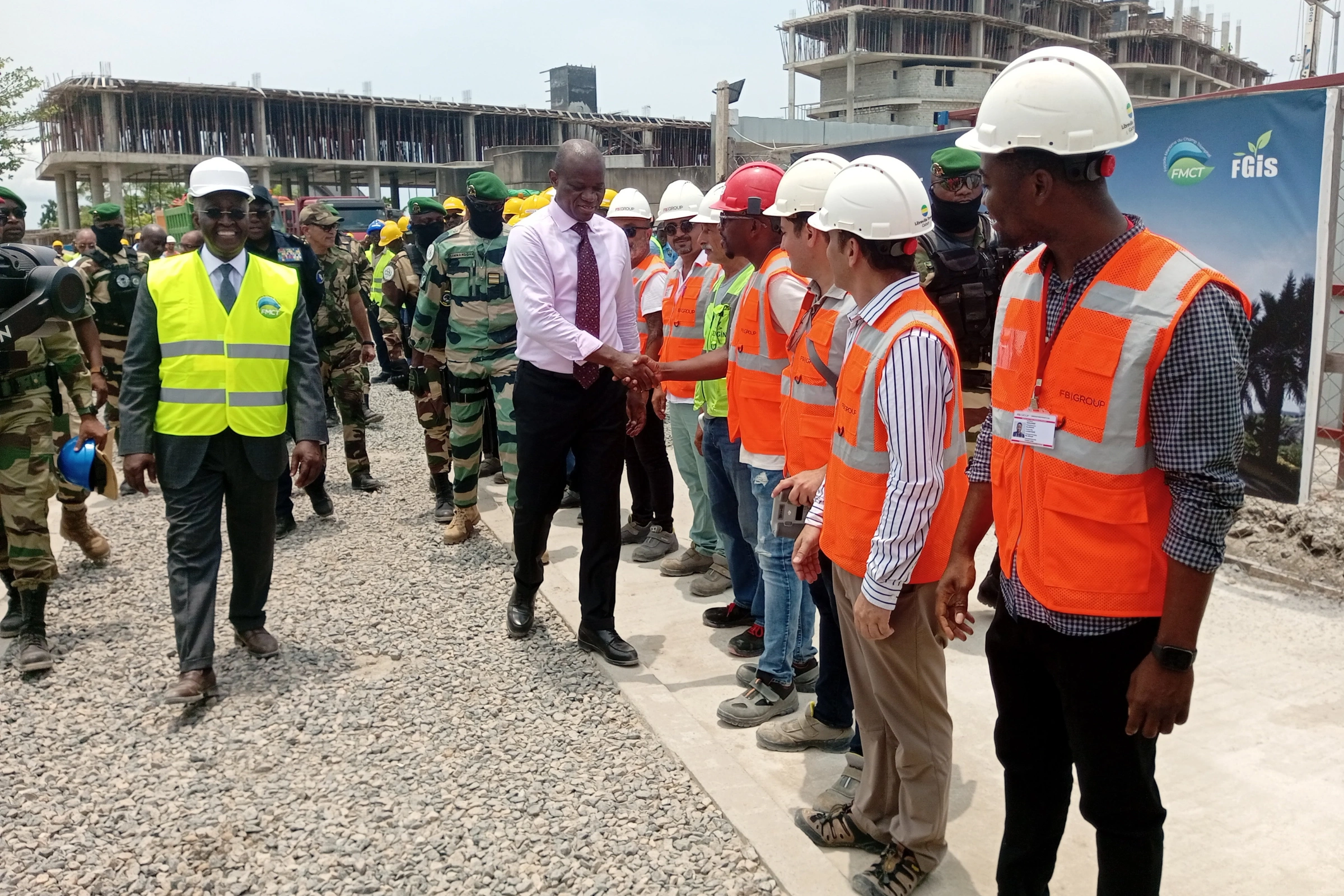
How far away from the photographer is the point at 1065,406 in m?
2.18

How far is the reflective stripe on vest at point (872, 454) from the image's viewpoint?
278 centimetres

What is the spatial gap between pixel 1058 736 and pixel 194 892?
2.58 m

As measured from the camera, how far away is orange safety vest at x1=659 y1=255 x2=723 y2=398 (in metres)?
5.78

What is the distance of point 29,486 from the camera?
503 centimetres

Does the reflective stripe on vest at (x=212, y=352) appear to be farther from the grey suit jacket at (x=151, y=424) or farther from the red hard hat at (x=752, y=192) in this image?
the red hard hat at (x=752, y=192)

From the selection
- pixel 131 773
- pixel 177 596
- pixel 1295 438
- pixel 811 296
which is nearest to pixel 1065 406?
pixel 811 296

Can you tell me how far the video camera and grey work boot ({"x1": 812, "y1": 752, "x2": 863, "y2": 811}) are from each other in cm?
389

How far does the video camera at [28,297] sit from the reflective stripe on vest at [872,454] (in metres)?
3.64

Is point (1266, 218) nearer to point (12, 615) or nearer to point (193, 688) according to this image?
point (193, 688)

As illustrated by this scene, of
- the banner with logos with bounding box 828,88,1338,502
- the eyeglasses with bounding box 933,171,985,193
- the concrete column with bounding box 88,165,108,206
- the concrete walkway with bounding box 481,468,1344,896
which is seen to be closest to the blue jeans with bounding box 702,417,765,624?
the concrete walkway with bounding box 481,468,1344,896

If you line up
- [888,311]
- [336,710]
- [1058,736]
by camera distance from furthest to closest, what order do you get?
[336,710] < [888,311] < [1058,736]

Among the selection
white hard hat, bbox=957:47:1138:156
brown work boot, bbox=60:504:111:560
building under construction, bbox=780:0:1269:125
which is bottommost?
brown work boot, bbox=60:504:111:560

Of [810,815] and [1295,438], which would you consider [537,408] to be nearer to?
[810,815]

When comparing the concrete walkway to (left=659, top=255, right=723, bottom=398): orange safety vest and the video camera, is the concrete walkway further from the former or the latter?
the video camera
